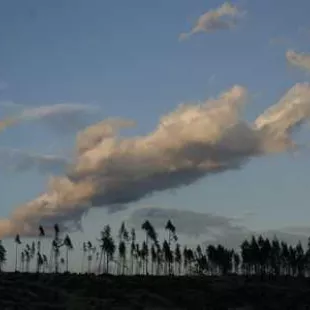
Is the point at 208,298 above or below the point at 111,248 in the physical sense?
below

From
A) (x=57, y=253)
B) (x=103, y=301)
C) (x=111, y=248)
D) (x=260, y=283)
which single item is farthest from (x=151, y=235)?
(x=103, y=301)

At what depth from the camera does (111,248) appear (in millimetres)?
189500

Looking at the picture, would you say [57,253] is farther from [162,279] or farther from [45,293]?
[45,293]

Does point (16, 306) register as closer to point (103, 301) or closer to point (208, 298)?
point (103, 301)

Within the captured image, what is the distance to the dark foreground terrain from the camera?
109312 millimetres

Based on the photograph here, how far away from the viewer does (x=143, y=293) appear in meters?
121

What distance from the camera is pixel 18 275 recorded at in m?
139

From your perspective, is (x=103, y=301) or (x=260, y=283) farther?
(x=260, y=283)

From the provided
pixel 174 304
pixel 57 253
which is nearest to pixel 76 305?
pixel 174 304

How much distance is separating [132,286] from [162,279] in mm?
12662

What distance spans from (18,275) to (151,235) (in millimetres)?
52738

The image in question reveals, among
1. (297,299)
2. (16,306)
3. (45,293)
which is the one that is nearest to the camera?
(16,306)

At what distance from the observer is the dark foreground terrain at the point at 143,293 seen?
109m

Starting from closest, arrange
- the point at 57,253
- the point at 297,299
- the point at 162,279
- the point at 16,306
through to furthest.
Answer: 1. the point at 16,306
2. the point at 297,299
3. the point at 162,279
4. the point at 57,253
